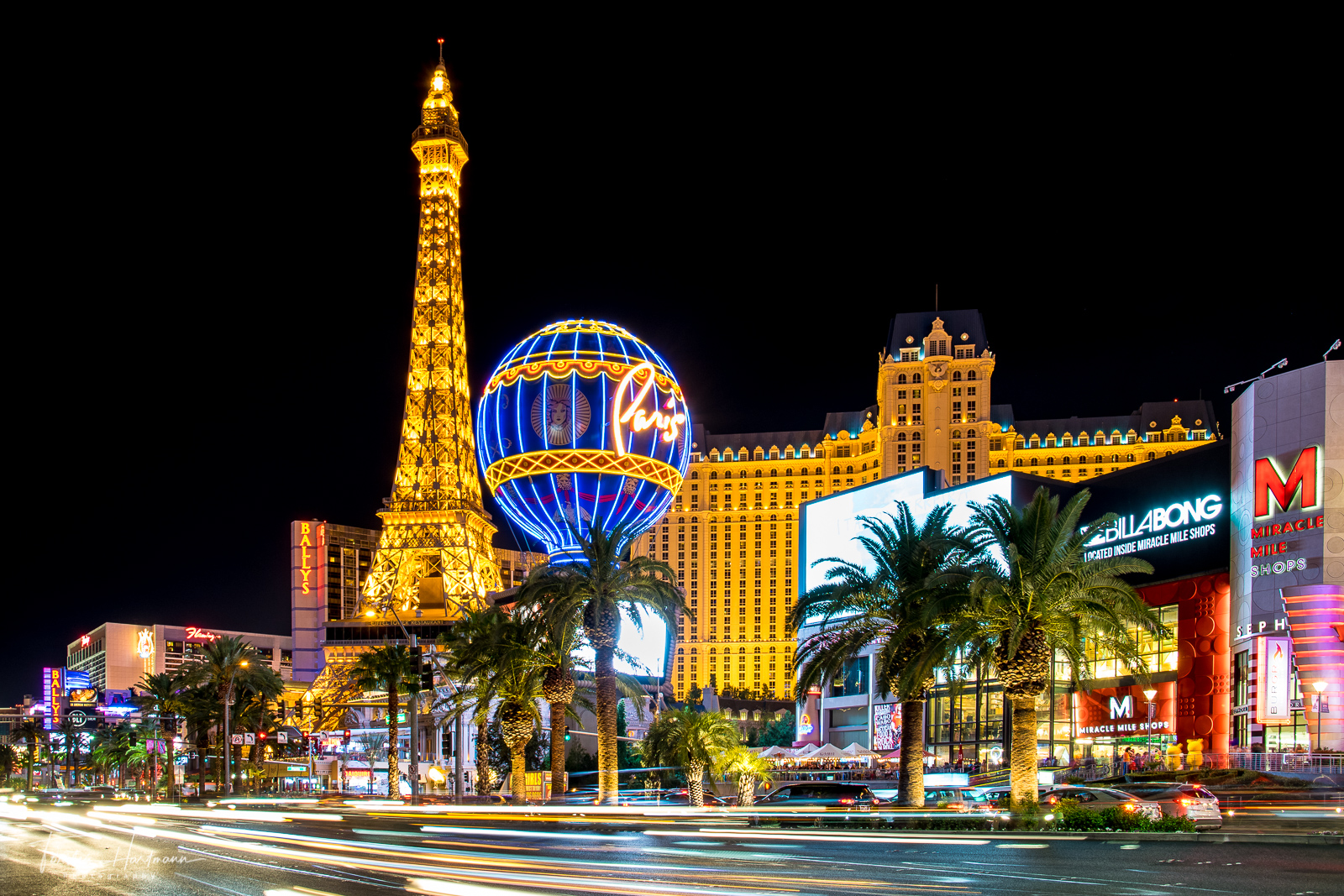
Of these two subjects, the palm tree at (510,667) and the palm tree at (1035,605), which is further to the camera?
the palm tree at (510,667)

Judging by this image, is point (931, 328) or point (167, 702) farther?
point (931, 328)

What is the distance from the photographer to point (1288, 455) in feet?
202

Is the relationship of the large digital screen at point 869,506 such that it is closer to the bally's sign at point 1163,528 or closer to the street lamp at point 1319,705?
the bally's sign at point 1163,528

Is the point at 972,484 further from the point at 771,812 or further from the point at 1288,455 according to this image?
the point at 771,812

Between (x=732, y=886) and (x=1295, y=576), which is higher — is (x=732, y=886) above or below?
below

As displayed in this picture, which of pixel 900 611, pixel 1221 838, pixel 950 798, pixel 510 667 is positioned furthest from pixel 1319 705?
pixel 510 667

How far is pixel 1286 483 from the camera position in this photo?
2422 inches

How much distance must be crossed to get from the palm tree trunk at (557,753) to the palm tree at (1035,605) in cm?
1918

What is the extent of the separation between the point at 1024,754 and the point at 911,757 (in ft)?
18.7

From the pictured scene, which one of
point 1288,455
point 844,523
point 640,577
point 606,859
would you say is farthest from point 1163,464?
point 606,859

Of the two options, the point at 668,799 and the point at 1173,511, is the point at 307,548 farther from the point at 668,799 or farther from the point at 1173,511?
the point at 668,799

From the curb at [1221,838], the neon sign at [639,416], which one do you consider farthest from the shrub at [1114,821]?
the neon sign at [639,416]

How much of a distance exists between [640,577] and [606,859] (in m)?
25.0

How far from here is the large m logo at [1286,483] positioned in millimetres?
60062
